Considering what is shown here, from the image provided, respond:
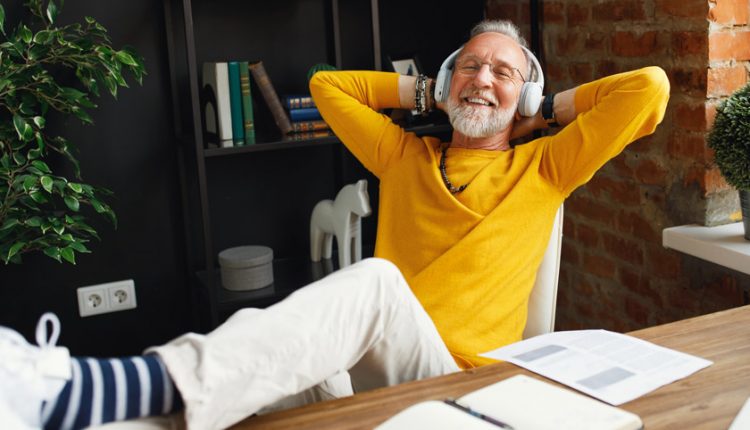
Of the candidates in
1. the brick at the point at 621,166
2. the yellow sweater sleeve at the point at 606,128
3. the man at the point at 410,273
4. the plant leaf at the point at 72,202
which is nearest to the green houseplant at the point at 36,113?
the plant leaf at the point at 72,202

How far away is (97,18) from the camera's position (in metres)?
2.68

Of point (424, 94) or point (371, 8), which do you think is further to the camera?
point (371, 8)

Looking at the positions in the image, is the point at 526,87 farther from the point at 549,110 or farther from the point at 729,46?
the point at 729,46

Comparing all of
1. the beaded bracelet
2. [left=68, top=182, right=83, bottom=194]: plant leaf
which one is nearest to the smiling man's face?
the beaded bracelet

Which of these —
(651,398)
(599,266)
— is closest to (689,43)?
(599,266)

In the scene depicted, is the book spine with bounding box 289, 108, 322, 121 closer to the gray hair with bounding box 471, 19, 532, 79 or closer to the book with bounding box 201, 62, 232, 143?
the book with bounding box 201, 62, 232, 143

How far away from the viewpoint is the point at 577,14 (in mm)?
2678

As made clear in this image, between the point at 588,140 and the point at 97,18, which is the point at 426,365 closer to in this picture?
the point at 588,140

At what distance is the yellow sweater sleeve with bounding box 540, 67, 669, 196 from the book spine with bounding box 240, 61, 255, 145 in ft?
3.64

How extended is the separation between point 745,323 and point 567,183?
0.50 meters

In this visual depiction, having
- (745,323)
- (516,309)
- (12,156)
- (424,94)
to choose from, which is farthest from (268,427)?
(12,156)

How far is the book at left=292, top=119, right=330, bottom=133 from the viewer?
2832mm

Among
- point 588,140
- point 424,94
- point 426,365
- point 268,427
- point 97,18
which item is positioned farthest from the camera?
point 97,18

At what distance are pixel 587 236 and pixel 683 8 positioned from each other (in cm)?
82
